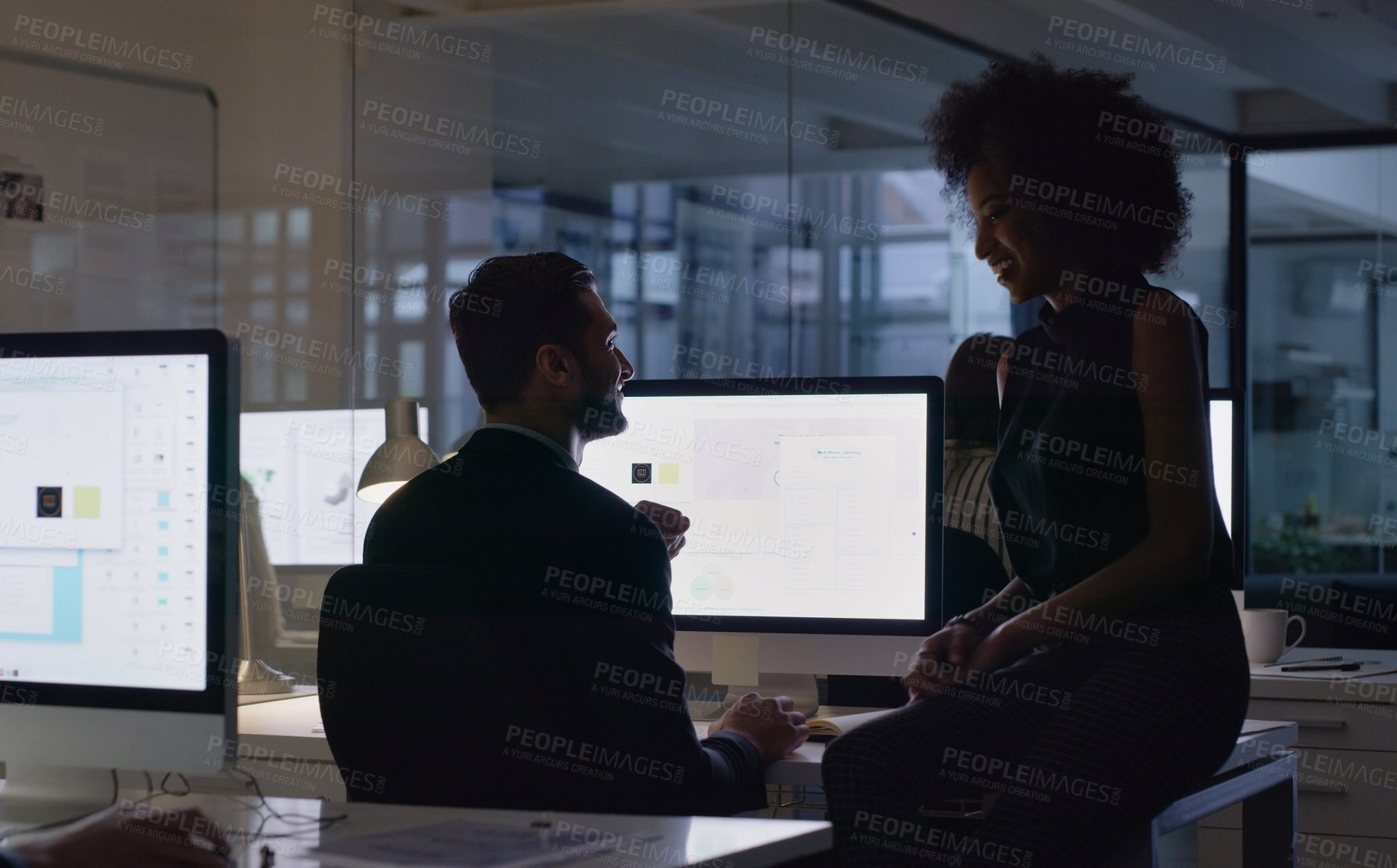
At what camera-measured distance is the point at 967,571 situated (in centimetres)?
224

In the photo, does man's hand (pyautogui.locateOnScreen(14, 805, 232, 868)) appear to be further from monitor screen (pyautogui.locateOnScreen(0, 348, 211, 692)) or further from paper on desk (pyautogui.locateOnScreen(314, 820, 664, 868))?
monitor screen (pyautogui.locateOnScreen(0, 348, 211, 692))

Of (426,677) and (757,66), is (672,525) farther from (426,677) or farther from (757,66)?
(757,66)

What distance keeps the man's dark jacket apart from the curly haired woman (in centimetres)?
28

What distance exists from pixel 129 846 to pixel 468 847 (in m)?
0.25

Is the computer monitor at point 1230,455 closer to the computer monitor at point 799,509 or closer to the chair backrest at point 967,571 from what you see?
the chair backrest at point 967,571

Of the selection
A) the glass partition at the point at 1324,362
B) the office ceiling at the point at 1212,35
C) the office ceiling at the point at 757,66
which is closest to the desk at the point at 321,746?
the office ceiling at the point at 757,66

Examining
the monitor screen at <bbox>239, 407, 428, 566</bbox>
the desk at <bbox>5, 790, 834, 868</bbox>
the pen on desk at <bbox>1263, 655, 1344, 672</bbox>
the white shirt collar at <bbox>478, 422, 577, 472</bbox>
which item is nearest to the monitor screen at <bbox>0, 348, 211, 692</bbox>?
the desk at <bbox>5, 790, 834, 868</bbox>

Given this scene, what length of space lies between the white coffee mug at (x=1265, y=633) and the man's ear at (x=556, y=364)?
1.77 metres

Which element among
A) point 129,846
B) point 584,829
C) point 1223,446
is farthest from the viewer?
point 1223,446

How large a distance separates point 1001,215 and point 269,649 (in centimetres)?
159

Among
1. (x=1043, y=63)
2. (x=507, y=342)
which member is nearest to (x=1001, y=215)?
(x=1043, y=63)

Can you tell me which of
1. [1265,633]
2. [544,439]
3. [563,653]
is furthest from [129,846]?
[1265,633]

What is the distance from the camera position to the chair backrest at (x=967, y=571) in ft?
7.23

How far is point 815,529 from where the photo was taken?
6.61 ft
